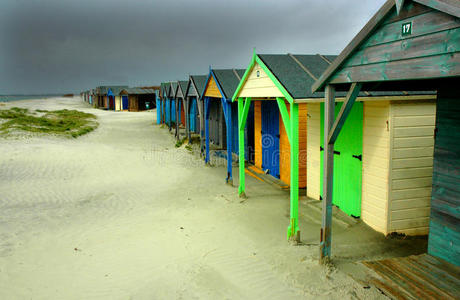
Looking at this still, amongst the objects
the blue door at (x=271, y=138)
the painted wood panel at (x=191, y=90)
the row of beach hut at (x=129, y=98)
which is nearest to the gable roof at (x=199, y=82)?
the painted wood panel at (x=191, y=90)

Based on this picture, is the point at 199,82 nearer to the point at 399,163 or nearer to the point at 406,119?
the point at 406,119

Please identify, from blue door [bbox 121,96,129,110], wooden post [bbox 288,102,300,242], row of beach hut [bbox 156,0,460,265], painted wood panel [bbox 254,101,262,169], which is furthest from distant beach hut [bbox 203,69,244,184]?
blue door [bbox 121,96,129,110]

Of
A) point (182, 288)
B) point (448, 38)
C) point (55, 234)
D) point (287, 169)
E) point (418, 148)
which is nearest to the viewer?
point (448, 38)

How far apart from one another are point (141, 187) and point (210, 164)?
13.5 feet

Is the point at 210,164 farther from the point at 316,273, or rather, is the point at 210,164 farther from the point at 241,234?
the point at 316,273

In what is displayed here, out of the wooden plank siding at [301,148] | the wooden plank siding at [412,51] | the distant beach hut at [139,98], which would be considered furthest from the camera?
the distant beach hut at [139,98]

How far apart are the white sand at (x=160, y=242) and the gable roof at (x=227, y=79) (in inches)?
120

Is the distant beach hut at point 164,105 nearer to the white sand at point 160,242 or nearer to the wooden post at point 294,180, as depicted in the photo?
the white sand at point 160,242

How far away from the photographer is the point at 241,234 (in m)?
6.93

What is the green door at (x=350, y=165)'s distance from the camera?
727cm

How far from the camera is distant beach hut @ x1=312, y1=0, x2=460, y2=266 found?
3472mm

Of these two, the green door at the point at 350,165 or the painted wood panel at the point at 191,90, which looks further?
the painted wood panel at the point at 191,90

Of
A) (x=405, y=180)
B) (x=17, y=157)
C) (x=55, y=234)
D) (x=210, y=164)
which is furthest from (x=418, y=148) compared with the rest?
(x=17, y=157)

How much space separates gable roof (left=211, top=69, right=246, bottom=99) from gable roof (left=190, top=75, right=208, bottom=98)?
2.65 metres
